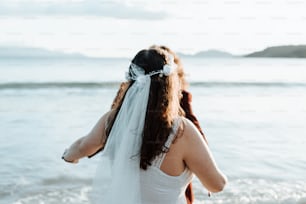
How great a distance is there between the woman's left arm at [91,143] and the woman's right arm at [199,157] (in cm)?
39

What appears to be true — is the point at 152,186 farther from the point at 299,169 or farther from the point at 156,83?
the point at 299,169

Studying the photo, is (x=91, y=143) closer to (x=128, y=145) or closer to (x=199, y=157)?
(x=128, y=145)

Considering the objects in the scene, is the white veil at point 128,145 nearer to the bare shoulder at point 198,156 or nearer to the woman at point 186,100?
the woman at point 186,100

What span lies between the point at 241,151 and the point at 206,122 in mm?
2809

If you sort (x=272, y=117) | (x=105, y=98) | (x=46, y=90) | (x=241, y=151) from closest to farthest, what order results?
(x=241, y=151) → (x=272, y=117) → (x=105, y=98) → (x=46, y=90)

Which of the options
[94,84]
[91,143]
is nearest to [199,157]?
[91,143]

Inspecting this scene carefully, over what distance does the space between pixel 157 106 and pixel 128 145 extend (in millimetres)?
216

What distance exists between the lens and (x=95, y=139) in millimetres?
2631

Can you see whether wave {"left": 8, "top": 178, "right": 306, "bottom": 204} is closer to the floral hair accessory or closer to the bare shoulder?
the bare shoulder

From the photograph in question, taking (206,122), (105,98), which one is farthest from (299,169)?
(105,98)

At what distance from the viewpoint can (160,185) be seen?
8.30 feet

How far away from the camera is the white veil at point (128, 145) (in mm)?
2486

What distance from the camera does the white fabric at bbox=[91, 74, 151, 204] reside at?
2498mm

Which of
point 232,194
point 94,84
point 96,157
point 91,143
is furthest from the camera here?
point 94,84
